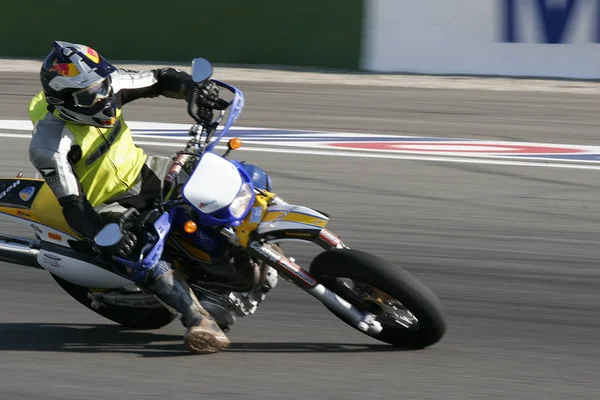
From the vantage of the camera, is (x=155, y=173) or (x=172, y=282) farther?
(x=155, y=173)

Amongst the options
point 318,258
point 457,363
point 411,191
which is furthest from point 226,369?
point 411,191

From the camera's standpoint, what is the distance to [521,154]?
30.9 ft

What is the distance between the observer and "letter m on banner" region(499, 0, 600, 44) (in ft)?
40.8

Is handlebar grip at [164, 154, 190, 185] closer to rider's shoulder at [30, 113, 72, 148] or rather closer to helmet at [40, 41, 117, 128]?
helmet at [40, 41, 117, 128]

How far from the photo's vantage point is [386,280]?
427cm

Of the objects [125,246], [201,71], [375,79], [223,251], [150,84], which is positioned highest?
[201,71]

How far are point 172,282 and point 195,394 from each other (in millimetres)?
600

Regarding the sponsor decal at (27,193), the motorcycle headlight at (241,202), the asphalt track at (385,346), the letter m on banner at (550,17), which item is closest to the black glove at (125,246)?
the motorcycle headlight at (241,202)

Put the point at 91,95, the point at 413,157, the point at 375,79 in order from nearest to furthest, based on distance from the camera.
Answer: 1. the point at 91,95
2. the point at 413,157
3. the point at 375,79

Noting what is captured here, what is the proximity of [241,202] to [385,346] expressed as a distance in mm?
991

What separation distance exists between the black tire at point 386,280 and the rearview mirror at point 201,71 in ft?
3.20

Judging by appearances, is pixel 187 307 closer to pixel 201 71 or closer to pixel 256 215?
pixel 256 215

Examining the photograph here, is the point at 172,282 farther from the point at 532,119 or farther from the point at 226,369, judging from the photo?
the point at 532,119

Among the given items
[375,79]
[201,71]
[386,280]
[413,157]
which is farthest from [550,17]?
[386,280]
